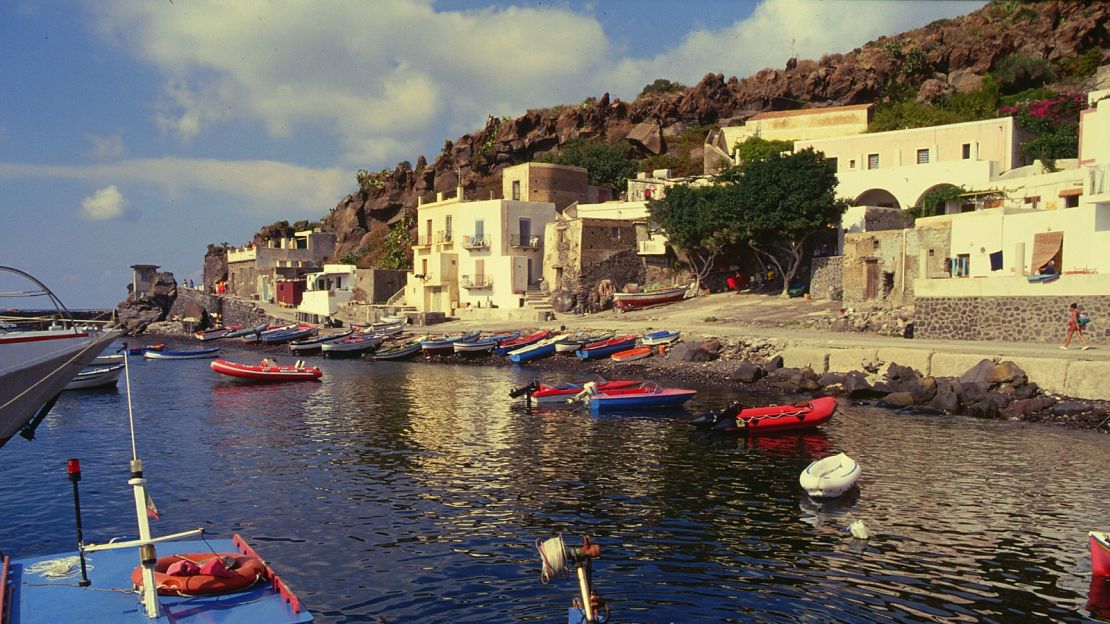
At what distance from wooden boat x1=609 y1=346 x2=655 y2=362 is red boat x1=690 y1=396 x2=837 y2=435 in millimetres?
16437

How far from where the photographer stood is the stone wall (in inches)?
1807

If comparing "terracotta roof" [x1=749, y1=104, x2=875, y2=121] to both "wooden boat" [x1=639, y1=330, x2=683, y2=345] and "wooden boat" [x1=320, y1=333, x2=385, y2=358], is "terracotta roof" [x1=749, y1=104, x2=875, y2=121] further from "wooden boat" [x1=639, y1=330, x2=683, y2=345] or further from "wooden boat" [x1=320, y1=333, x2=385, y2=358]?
"wooden boat" [x1=320, y1=333, x2=385, y2=358]

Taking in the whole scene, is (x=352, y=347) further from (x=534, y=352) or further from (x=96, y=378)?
(x=96, y=378)

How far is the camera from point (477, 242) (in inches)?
2489

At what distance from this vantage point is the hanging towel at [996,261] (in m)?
35.8

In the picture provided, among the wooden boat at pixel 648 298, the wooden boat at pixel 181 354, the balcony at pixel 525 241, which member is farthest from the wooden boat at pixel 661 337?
the wooden boat at pixel 181 354

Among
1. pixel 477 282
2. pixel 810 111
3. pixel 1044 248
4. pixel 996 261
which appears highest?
pixel 810 111

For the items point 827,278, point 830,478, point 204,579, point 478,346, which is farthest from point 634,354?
point 204,579

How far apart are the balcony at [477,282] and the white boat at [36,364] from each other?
155 ft

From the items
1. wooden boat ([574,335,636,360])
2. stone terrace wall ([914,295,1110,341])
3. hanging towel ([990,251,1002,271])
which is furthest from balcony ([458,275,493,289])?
hanging towel ([990,251,1002,271])

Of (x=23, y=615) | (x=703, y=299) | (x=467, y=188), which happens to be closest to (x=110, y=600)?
(x=23, y=615)

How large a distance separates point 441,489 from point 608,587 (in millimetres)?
7141

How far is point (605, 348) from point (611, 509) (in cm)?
2618

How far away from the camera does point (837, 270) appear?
4603cm
